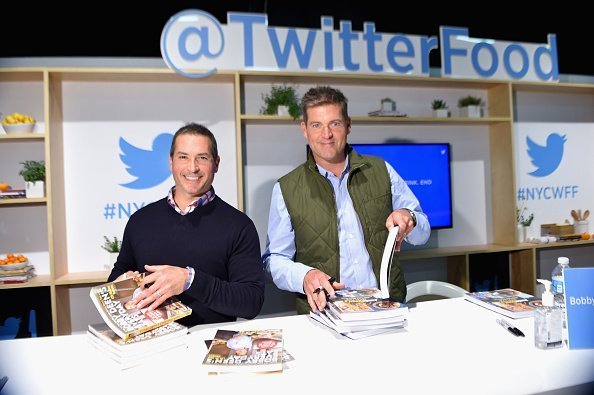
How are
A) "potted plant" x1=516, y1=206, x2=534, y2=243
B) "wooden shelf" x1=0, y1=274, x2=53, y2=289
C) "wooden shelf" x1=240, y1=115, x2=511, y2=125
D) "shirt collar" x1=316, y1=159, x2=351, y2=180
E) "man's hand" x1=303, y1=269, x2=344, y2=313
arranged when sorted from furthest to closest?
"potted plant" x1=516, y1=206, x2=534, y2=243, "wooden shelf" x1=240, y1=115, x2=511, y2=125, "wooden shelf" x1=0, y1=274, x2=53, y2=289, "shirt collar" x1=316, y1=159, x2=351, y2=180, "man's hand" x1=303, y1=269, x2=344, y2=313

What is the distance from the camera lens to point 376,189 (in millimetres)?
2268

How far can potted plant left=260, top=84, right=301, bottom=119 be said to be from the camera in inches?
142

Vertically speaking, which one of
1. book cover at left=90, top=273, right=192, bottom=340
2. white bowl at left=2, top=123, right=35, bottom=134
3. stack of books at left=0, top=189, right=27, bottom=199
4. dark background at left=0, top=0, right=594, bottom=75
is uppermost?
dark background at left=0, top=0, right=594, bottom=75

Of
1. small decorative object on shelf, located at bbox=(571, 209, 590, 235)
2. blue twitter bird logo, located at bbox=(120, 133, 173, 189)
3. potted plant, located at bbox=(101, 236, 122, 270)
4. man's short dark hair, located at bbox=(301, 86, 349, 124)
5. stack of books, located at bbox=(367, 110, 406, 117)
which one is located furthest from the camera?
small decorative object on shelf, located at bbox=(571, 209, 590, 235)

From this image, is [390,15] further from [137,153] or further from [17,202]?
[17,202]

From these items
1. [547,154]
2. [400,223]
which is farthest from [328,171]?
[547,154]

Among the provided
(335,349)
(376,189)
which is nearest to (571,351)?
(335,349)

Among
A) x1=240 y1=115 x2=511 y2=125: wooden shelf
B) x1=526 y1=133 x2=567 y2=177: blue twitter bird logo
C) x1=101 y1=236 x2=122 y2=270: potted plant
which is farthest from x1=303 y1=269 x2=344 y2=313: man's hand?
x1=526 y1=133 x2=567 y2=177: blue twitter bird logo

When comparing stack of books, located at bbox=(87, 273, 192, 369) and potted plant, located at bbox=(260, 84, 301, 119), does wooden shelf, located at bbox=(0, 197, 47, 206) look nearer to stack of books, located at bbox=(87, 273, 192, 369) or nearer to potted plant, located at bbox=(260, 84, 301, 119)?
potted plant, located at bbox=(260, 84, 301, 119)

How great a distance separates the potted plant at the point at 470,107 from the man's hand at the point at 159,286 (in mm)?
3427

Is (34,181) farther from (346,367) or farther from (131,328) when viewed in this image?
(346,367)

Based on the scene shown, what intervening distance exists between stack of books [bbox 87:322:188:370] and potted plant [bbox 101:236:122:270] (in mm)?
2078

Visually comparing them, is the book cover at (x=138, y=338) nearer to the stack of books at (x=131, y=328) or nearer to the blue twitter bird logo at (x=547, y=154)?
the stack of books at (x=131, y=328)

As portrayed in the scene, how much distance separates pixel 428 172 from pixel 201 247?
267cm
